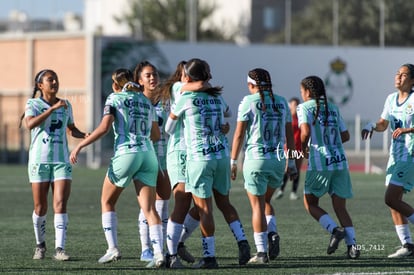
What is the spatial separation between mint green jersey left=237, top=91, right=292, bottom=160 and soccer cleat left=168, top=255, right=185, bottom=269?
55.5 inches

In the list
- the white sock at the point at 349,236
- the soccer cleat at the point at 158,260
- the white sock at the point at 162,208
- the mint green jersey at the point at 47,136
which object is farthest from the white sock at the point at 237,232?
the mint green jersey at the point at 47,136

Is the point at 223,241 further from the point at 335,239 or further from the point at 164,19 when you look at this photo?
the point at 164,19

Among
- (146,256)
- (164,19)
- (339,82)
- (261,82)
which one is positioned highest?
(164,19)

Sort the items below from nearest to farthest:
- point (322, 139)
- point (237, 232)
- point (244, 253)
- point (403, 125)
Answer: point (244, 253) < point (237, 232) < point (322, 139) < point (403, 125)

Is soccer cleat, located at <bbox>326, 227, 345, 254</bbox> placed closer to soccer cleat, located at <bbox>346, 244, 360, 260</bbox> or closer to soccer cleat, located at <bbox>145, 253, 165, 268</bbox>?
soccer cleat, located at <bbox>346, 244, 360, 260</bbox>

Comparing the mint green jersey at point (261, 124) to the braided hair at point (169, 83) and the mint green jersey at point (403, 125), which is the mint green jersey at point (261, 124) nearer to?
the braided hair at point (169, 83)

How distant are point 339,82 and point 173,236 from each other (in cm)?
4641

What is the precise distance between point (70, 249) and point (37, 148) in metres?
1.74

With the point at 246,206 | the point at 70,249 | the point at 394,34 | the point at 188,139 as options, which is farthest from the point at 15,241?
the point at 394,34

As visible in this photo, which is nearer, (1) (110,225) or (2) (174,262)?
(2) (174,262)

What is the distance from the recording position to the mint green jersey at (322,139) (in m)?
13.3

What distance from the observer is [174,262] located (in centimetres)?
1225

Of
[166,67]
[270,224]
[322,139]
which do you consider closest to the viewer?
[322,139]

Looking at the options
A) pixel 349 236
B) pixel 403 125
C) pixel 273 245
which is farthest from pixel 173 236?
pixel 403 125
